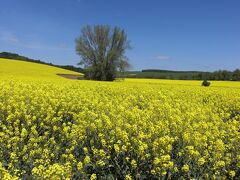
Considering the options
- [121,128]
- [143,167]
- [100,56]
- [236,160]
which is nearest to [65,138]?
[121,128]

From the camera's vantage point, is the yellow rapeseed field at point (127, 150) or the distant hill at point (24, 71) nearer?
the yellow rapeseed field at point (127, 150)

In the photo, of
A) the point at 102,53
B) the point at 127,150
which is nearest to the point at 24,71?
the point at 102,53

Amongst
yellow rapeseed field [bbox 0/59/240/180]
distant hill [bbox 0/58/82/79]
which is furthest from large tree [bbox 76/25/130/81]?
yellow rapeseed field [bbox 0/59/240/180]

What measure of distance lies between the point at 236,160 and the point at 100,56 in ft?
154

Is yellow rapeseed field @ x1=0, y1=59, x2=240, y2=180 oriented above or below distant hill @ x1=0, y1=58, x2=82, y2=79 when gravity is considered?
below

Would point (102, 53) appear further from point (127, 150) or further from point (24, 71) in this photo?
point (127, 150)

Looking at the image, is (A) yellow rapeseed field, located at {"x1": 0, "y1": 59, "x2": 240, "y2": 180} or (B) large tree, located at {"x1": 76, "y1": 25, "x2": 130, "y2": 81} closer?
(A) yellow rapeseed field, located at {"x1": 0, "y1": 59, "x2": 240, "y2": 180}

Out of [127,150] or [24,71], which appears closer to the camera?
[127,150]

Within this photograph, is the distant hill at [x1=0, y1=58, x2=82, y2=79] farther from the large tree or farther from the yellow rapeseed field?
the yellow rapeseed field

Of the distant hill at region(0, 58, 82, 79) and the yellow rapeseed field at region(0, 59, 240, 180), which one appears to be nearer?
the yellow rapeseed field at region(0, 59, 240, 180)

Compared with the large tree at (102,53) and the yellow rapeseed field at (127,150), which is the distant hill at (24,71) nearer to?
the large tree at (102,53)

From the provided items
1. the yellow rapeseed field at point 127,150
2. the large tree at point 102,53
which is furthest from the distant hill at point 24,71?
the yellow rapeseed field at point 127,150

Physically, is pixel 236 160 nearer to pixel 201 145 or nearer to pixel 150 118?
pixel 201 145

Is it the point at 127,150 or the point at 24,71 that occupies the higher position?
the point at 24,71
